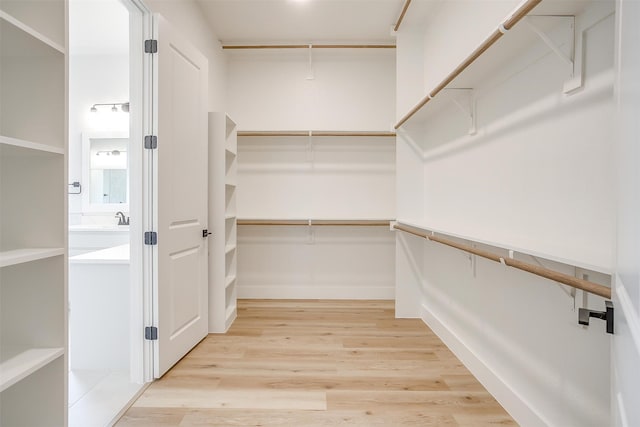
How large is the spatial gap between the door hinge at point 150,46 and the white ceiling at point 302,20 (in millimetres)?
1081

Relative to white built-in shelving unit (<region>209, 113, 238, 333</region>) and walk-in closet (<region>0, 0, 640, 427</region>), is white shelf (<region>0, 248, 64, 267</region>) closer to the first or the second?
walk-in closet (<region>0, 0, 640, 427</region>)

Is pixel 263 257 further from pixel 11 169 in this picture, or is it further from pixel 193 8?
pixel 11 169

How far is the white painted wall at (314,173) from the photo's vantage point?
12.8ft

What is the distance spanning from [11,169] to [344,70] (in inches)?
127

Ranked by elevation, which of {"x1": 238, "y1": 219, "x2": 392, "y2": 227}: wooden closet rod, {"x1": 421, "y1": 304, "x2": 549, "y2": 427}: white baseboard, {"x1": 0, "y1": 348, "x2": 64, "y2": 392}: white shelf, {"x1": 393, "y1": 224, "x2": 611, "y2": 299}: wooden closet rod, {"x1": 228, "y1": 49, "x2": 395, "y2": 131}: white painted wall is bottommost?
{"x1": 421, "y1": 304, "x2": 549, "y2": 427}: white baseboard

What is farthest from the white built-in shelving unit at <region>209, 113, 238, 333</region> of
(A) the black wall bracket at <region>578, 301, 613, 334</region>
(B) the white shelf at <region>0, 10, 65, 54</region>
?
(A) the black wall bracket at <region>578, 301, 613, 334</region>

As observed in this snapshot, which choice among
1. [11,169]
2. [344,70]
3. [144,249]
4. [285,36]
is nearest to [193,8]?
[285,36]

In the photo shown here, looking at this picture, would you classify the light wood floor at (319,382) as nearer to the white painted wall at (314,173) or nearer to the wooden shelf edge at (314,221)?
the white painted wall at (314,173)

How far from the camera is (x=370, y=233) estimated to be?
3.96 meters

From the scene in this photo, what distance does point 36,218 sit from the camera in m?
1.31

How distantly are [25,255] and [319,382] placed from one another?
5.33 ft

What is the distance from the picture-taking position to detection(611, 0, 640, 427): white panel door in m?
0.55

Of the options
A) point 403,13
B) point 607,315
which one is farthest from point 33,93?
point 403,13

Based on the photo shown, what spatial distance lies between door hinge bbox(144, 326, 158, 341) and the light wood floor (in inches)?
10.3
